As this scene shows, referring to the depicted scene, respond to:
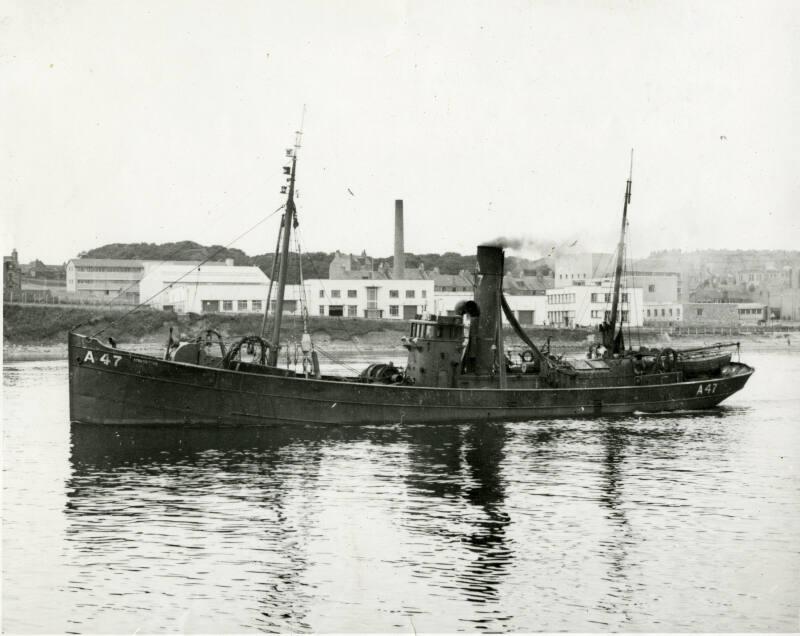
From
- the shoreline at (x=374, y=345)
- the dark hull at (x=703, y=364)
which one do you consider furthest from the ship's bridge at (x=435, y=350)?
the shoreline at (x=374, y=345)

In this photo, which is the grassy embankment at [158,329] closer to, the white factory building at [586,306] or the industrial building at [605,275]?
the white factory building at [586,306]

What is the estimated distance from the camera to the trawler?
34.3 metres

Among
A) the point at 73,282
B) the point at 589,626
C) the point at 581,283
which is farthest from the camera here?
the point at 581,283

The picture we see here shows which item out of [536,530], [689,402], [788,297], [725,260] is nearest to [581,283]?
[788,297]

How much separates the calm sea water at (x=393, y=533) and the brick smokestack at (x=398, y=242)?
6130 centimetres

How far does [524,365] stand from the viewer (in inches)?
1615

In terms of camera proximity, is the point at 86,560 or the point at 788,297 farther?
the point at 788,297

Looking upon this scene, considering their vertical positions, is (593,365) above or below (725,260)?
below

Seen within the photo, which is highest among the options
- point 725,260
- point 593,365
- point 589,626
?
point 725,260

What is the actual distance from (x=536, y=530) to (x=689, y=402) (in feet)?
89.0

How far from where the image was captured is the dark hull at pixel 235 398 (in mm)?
33906

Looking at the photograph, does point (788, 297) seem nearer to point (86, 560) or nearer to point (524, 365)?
point (524, 365)

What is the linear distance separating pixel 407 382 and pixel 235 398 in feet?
24.2

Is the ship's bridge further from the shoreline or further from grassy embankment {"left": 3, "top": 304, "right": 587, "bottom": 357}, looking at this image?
grassy embankment {"left": 3, "top": 304, "right": 587, "bottom": 357}
